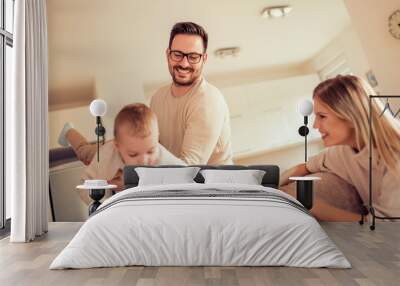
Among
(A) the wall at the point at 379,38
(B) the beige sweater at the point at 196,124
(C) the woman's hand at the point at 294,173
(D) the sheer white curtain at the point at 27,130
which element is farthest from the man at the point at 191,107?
(A) the wall at the point at 379,38

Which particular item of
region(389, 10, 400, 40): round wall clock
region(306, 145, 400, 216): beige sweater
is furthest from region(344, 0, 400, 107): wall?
region(306, 145, 400, 216): beige sweater

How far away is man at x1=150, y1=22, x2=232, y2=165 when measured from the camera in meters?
7.12

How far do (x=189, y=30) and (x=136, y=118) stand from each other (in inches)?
51.8

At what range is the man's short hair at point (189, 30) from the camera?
722 centimetres

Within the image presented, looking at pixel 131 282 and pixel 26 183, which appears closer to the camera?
pixel 131 282

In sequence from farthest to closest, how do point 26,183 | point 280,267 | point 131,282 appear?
point 26,183 < point 280,267 < point 131,282

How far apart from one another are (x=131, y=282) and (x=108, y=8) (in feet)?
14.3

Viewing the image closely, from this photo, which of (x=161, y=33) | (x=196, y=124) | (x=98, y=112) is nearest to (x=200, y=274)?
(x=196, y=124)

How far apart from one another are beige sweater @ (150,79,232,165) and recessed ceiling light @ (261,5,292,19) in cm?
114

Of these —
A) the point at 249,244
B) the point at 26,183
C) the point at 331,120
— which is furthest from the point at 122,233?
the point at 331,120

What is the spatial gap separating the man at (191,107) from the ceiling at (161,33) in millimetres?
130

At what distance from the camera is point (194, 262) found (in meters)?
4.36

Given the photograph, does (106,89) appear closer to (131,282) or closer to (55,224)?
(55,224)

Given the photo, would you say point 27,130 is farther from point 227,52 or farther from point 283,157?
point 283,157
